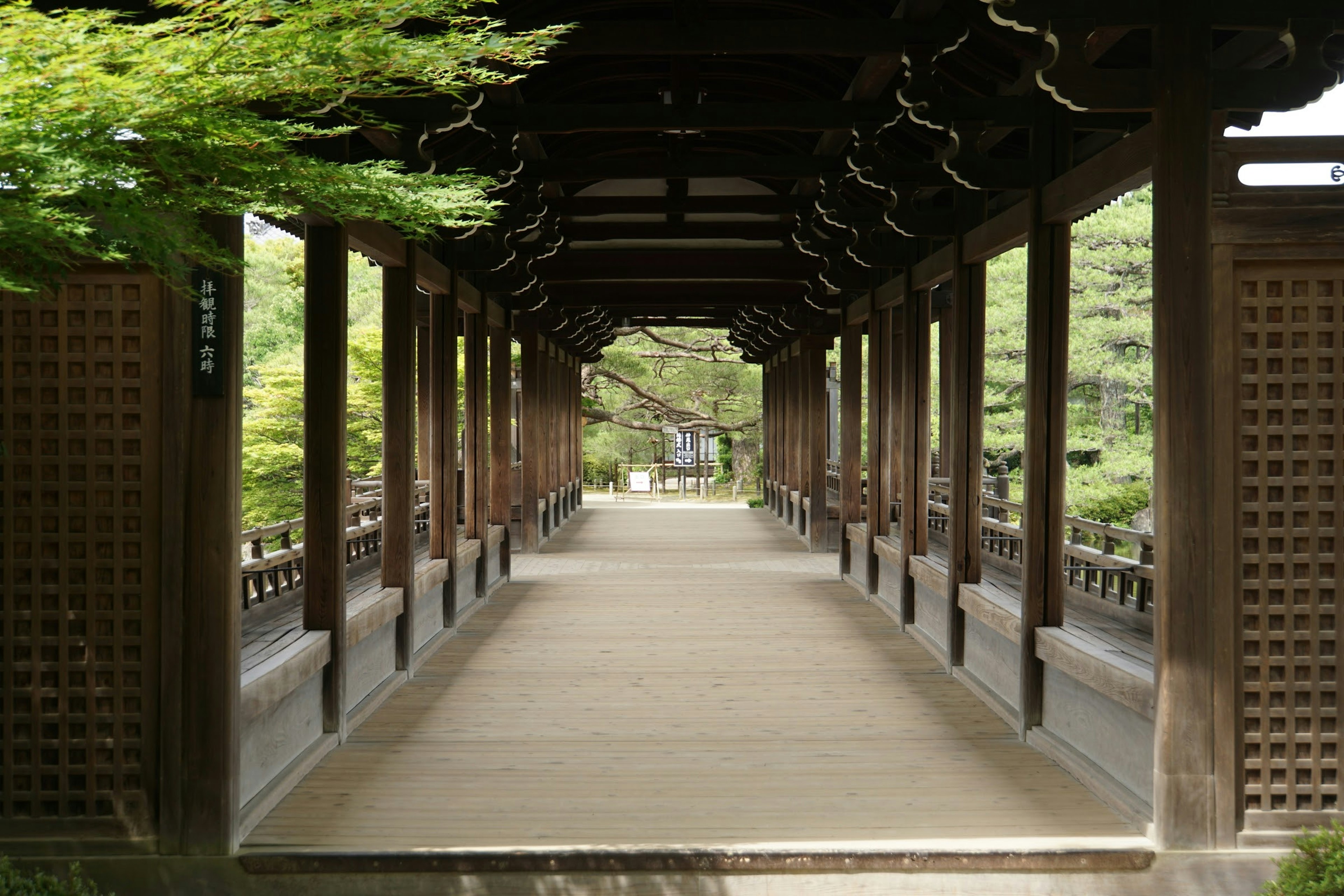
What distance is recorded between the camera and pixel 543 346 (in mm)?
15609

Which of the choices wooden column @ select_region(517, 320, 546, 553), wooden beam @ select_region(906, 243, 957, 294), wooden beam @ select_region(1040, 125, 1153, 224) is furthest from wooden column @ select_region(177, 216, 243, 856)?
wooden column @ select_region(517, 320, 546, 553)

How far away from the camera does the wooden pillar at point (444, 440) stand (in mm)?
7703

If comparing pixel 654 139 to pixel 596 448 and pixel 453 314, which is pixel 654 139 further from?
pixel 596 448

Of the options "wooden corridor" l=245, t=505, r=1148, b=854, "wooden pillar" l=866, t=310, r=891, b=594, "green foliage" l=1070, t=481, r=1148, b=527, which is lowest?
"wooden corridor" l=245, t=505, r=1148, b=854

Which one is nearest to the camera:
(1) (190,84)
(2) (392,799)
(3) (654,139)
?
(1) (190,84)

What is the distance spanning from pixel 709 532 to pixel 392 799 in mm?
11680

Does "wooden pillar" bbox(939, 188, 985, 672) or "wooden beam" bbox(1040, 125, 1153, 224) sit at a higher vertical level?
"wooden beam" bbox(1040, 125, 1153, 224)

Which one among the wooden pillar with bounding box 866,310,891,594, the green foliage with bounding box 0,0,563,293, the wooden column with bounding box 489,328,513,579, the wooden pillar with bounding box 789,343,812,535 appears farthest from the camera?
the wooden pillar with bounding box 789,343,812,535

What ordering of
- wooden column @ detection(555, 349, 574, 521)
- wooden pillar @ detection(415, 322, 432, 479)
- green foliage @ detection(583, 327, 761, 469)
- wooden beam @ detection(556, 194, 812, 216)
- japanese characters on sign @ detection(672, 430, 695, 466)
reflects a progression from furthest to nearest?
green foliage @ detection(583, 327, 761, 469) → japanese characters on sign @ detection(672, 430, 695, 466) → wooden column @ detection(555, 349, 574, 521) → wooden pillar @ detection(415, 322, 432, 479) → wooden beam @ detection(556, 194, 812, 216)

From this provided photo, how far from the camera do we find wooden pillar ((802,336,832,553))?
13531mm

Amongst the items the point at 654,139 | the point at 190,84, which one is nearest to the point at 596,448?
the point at 654,139

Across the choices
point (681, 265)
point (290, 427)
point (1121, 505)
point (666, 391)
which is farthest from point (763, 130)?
point (666, 391)

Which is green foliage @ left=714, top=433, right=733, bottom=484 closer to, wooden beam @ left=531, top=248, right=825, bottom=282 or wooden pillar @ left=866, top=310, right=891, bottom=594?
wooden beam @ left=531, top=248, right=825, bottom=282

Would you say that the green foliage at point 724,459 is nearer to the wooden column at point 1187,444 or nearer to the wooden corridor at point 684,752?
the wooden corridor at point 684,752
